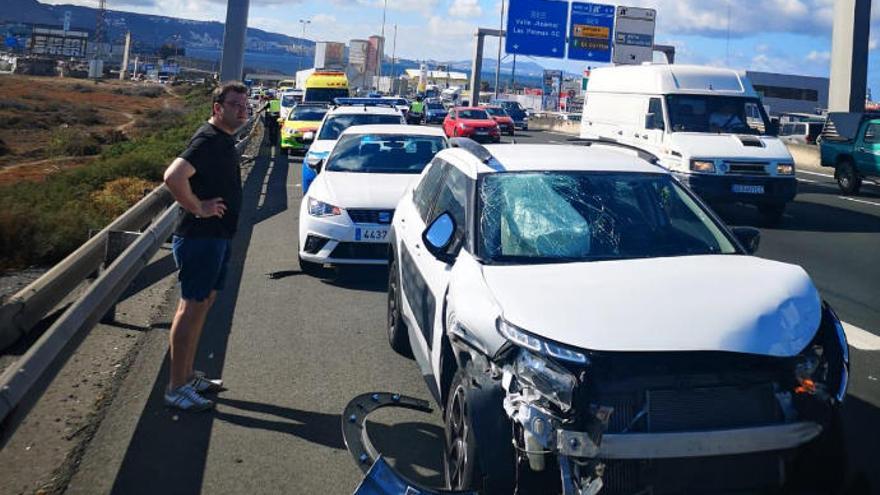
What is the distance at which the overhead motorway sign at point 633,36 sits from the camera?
3956 centimetres

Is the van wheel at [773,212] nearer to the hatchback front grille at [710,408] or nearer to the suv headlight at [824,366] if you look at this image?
the suv headlight at [824,366]

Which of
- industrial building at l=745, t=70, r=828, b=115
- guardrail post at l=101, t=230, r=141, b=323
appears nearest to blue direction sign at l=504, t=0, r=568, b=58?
guardrail post at l=101, t=230, r=141, b=323

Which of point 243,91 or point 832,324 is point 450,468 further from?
point 243,91

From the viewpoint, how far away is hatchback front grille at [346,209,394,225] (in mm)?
9086

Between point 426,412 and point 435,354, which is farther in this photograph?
point 426,412

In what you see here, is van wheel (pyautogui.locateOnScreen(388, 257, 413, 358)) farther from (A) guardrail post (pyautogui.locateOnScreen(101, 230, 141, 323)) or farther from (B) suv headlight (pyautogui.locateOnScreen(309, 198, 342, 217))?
(B) suv headlight (pyautogui.locateOnScreen(309, 198, 342, 217))

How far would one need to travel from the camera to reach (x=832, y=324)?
383 cm

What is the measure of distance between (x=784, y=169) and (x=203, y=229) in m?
11.8

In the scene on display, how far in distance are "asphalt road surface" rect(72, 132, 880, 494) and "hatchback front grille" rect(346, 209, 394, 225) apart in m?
0.69

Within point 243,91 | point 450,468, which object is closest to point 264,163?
point 243,91

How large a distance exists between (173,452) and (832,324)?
11.1 ft

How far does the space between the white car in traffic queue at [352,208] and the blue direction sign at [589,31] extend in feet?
109

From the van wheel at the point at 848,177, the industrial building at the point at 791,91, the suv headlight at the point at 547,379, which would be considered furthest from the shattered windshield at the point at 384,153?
the industrial building at the point at 791,91

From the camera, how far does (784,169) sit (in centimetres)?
1434
